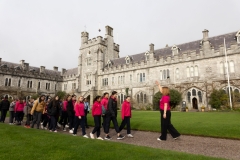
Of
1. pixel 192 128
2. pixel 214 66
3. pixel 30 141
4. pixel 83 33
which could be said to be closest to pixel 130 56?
pixel 83 33

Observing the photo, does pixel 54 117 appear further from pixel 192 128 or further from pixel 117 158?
pixel 192 128

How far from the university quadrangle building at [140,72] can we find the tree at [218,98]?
4.76 ft

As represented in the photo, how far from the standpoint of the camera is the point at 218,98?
22.7m

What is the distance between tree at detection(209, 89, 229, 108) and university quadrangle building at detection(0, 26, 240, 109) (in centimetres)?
145

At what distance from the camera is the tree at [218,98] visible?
2230cm

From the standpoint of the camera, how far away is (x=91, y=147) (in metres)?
5.44

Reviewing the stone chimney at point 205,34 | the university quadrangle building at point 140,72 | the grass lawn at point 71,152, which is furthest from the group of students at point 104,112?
the stone chimney at point 205,34

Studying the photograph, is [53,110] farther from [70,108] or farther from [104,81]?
[104,81]

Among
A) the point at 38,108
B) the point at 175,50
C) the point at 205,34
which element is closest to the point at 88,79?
the point at 175,50

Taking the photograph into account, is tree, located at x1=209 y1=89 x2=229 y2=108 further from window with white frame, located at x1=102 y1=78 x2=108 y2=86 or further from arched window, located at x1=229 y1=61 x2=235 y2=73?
window with white frame, located at x1=102 y1=78 x2=108 y2=86

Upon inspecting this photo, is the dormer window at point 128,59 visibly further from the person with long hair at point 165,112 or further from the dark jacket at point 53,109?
the person with long hair at point 165,112

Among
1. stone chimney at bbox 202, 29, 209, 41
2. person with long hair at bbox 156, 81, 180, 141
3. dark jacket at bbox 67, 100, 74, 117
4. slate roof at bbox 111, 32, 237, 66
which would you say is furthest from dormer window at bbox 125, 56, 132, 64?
person with long hair at bbox 156, 81, 180, 141

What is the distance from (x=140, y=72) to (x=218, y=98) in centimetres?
1368

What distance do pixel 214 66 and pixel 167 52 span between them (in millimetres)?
8588
